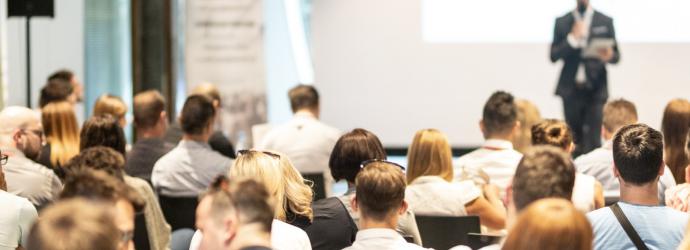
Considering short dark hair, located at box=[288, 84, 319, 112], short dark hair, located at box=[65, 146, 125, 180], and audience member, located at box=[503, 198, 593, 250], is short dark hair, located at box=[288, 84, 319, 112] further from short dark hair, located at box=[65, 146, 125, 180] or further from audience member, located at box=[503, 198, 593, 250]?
audience member, located at box=[503, 198, 593, 250]

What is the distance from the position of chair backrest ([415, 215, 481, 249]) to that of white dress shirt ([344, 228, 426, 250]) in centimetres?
127

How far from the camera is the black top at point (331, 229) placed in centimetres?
473

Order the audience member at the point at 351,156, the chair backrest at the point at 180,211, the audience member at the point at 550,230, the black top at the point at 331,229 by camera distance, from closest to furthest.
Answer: the audience member at the point at 550,230, the black top at the point at 331,229, the audience member at the point at 351,156, the chair backrest at the point at 180,211

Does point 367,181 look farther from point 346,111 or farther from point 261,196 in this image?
point 346,111

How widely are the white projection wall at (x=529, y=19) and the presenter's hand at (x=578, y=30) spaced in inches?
16.6

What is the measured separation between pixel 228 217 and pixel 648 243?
5.61 feet

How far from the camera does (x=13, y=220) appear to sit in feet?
14.4

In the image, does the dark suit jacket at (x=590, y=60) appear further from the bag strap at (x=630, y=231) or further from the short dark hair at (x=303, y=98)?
the bag strap at (x=630, y=231)

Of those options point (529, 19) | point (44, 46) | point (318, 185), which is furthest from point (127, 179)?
point (529, 19)

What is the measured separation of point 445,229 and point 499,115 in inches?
55.4

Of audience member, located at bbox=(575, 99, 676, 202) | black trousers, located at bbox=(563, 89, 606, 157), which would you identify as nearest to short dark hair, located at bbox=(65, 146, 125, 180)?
audience member, located at bbox=(575, 99, 676, 202)

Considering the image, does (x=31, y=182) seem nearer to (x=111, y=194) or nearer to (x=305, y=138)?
(x=111, y=194)

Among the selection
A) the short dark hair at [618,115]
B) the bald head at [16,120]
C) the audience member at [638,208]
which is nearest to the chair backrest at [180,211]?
the bald head at [16,120]

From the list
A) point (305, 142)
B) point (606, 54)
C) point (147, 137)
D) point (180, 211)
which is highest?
point (606, 54)
